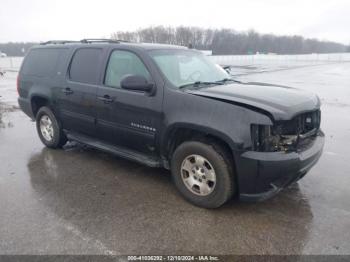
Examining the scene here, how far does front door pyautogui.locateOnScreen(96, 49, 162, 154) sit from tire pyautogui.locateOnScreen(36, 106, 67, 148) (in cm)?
125

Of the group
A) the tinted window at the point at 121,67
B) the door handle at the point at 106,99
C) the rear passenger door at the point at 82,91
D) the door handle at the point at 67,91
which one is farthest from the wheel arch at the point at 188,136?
the door handle at the point at 67,91

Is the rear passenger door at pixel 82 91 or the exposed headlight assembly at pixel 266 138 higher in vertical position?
the rear passenger door at pixel 82 91

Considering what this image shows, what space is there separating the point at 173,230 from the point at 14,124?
20.4 feet

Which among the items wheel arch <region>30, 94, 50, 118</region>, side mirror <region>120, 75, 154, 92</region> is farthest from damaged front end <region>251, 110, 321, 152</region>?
wheel arch <region>30, 94, 50, 118</region>

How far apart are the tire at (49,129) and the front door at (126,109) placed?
125 cm

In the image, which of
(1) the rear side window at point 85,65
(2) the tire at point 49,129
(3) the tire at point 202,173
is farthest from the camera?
(2) the tire at point 49,129

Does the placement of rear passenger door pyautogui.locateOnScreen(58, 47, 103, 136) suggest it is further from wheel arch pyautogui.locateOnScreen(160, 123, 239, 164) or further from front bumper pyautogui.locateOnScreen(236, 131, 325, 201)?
front bumper pyautogui.locateOnScreen(236, 131, 325, 201)

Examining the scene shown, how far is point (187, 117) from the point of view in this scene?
135 inches

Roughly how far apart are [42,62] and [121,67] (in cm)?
215

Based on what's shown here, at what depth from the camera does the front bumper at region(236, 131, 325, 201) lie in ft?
9.91

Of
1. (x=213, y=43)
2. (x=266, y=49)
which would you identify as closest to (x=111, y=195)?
(x=213, y=43)

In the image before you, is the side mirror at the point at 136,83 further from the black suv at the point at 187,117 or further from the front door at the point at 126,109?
the front door at the point at 126,109

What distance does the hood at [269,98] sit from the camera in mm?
3092

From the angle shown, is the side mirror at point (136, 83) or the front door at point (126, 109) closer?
the side mirror at point (136, 83)
